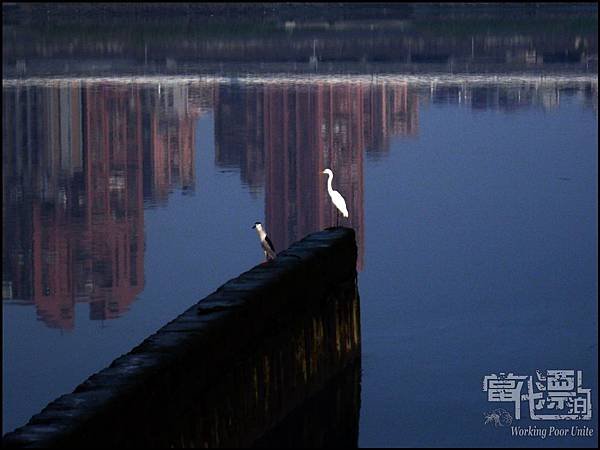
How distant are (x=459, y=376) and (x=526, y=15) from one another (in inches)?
5408

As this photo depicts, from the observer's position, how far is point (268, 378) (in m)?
16.4

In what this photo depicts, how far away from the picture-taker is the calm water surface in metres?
20.2

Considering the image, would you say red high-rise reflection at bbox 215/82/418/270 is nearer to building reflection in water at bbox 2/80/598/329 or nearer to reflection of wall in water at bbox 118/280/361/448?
building reflection in water at bbox 2/80/598/329

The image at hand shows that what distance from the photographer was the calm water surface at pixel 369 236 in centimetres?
2020

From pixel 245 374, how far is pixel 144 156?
25.1 metres

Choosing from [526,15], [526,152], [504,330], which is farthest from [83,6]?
[504,330]

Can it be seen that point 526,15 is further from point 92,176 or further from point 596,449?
point 596,449

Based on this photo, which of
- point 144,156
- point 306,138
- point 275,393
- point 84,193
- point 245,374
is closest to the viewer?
point 245,374

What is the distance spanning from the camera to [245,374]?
A: 15742 millimetres

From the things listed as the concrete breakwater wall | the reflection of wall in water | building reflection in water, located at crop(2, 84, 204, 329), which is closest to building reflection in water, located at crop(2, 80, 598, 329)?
building reflection in water, located at crop(2, 84, 204, 329)

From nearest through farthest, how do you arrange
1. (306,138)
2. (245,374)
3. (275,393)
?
(245,374) < (275,393) < (306,138)

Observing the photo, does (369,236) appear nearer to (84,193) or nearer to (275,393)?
(84,193)

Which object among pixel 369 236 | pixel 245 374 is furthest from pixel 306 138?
pixel 245 374

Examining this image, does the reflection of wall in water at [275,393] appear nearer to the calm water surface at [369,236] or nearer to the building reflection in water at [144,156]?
the calm water surface at [369,236]
